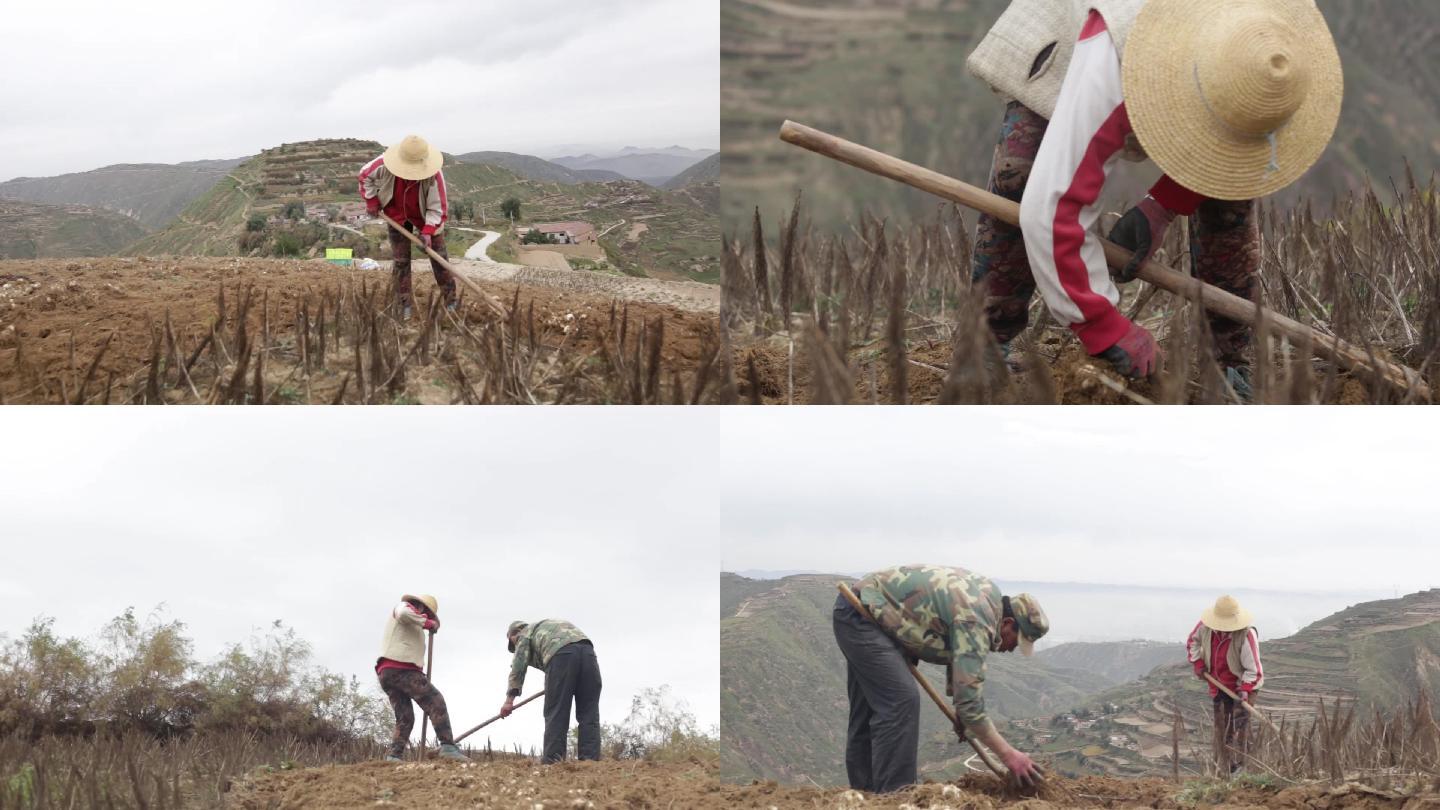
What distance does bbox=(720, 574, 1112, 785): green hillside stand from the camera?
12.2ft

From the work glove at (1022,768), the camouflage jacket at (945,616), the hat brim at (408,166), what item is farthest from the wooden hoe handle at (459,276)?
the work glove at (1022,768)

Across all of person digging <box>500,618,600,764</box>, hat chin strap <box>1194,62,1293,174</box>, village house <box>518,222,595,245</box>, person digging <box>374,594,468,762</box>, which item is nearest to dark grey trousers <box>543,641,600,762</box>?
person digging <box>500,618,600,764</box>

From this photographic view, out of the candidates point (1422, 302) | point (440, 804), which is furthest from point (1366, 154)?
point (440, 804)

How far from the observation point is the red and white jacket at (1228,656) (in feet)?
13.8

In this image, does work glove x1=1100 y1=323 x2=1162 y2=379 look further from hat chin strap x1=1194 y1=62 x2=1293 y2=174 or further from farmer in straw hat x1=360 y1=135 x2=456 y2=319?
farmer in straw hat x1=360 y1=135 x2=456 y2=319

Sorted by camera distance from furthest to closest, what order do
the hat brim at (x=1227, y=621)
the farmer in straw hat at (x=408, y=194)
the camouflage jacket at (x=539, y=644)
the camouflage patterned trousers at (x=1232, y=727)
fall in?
the farmer in straw hat at (x=408, y=194) < the camouflage jacket at (x=539, y=644) < the hat brim at (x=1227, y=621) < the camouflage patterned trousers at (x=1232, y=727)

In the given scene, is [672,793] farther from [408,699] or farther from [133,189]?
[133,189]

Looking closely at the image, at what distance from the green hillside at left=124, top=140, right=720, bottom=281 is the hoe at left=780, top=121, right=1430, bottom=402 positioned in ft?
7.55

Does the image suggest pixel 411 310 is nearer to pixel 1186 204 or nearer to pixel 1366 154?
pixel 1186 204

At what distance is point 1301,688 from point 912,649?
6.79 ft

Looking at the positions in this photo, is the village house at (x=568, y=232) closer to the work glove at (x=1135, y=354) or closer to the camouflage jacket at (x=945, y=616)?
the camouflage jacket at (x=945, y=616)

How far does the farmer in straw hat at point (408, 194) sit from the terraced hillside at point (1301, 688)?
3.29 metres

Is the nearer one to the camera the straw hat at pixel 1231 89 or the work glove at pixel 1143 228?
the straw hat at pixel 1231 89

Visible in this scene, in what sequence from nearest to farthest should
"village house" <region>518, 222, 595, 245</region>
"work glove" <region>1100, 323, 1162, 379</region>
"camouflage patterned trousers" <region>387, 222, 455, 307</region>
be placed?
"work glove" <region>1100, 323, 1162, 379</region>
"camouflage patterned trousers" <region>387, 222, 455, 307</region>
"village house" <region>518, 222, 595, 245</region>
